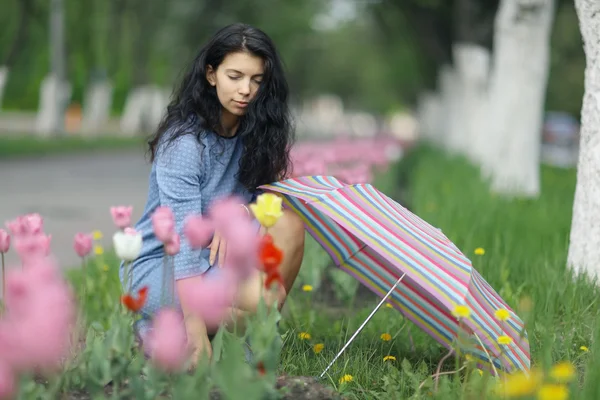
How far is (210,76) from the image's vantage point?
3.19 m

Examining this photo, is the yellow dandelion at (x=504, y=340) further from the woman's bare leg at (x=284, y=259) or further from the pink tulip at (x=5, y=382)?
the pink tulip at (x=5, y=382)

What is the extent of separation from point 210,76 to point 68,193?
9.25 meters

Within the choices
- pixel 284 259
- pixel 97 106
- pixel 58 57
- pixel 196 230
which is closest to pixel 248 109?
pixel 284 259

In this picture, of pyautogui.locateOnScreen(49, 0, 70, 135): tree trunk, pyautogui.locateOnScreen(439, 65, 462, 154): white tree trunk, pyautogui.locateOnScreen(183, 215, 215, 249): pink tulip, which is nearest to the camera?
pyautogui.locateOnScreen(183, 215, 215, 249): pink tulip

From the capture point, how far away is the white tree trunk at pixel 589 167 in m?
4.03

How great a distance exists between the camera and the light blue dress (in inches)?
112

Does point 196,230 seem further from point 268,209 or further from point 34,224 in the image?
point 34,224

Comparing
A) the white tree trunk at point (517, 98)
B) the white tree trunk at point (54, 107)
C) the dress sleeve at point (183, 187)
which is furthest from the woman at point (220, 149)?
the white tree trunk at point (54, 107)

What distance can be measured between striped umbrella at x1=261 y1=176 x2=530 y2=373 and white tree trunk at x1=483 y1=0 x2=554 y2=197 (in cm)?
634

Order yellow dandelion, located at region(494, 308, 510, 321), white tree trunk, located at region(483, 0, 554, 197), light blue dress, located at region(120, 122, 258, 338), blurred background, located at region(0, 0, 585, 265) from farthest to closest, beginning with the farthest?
blurred background, located at region(0, 0, 585, 265), white tree trunk, located at region(483, 0, 554, 197), light blue dress, located at region(120, 122, 258, 338), yellow dandelion, located at region(494, 308, 510, 321)

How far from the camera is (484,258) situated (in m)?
4.44

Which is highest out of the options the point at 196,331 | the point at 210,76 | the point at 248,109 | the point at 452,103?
the point at 210,76

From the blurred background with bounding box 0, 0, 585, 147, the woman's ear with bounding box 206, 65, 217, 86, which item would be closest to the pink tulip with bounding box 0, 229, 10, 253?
the woman's ear with bounding box 206, 65, 217, 86

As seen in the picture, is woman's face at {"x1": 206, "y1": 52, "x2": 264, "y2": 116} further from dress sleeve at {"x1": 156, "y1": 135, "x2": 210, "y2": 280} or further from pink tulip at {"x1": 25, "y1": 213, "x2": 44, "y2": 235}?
pink tulip at {"x1": 25, "y1": 213, "x2": 44, "y2": 235}
